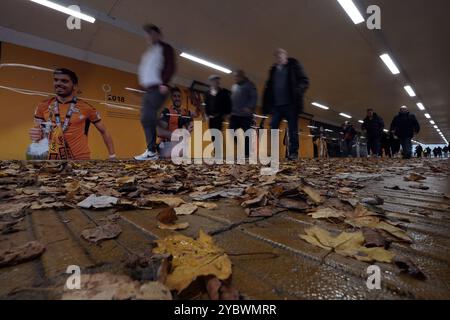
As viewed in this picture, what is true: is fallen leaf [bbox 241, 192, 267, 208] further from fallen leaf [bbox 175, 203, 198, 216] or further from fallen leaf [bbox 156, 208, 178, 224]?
fallen leaf [bbox 156, 208, 178, 224]

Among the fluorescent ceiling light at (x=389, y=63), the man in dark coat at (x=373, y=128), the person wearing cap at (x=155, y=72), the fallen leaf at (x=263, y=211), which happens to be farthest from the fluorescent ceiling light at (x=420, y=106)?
the fallen leaf at (x=263, y=211)

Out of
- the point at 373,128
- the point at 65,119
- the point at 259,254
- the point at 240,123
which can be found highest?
the point at 65,119

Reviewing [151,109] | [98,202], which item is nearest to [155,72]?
[151,109]

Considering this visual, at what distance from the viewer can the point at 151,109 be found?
337 cm

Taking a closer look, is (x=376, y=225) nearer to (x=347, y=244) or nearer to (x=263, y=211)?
(x=347, y=244)

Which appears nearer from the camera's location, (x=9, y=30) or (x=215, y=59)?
(x=9, y=30)

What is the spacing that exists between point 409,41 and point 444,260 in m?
9.11

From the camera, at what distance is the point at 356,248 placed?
2.02ft

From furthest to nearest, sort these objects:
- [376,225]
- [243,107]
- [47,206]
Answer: [243,107], [47,206], [376,225]

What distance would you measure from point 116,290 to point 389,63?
36.2 ft
